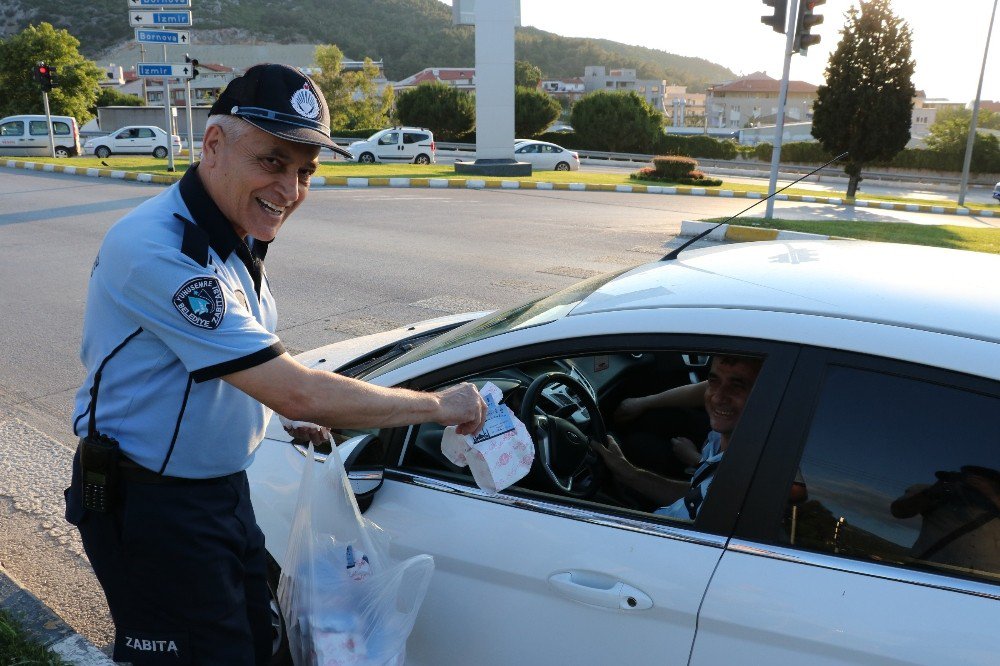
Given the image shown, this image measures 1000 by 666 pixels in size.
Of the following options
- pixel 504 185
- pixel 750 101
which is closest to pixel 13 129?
pixel 504 185

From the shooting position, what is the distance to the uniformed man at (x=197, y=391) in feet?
5.56

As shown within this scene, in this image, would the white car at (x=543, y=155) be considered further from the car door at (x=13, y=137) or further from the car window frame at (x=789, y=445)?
the car window frame at (x=789, y=445)

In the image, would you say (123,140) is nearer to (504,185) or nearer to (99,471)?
(504,185)

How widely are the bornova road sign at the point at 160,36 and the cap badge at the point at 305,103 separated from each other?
18944 millimetres

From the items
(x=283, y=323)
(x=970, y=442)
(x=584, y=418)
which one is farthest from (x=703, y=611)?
(x=283, y=323)

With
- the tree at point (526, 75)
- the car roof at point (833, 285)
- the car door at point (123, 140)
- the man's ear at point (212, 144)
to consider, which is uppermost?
the tree at point (526, 75)

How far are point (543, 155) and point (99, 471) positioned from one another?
100 feet

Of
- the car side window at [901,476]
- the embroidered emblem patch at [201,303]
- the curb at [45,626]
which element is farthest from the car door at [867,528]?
the curb at [45,626]

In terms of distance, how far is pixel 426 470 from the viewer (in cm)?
223

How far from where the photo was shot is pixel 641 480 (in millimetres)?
2506

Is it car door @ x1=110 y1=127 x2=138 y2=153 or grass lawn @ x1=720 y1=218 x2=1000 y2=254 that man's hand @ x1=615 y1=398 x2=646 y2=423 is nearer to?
grass lawn @ x1=720 y1=218 x2=1000 y2=254

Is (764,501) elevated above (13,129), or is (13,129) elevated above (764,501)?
(764,501)

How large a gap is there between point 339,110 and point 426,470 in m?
49.6

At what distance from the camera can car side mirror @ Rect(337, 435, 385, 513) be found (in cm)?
217
